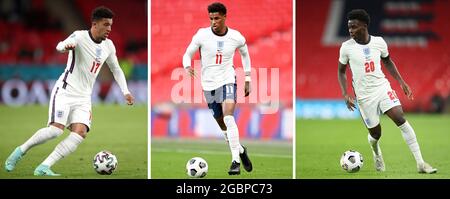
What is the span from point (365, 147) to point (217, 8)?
8.00 feet

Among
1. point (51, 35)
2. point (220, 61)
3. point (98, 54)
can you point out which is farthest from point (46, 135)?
point (51, 35)

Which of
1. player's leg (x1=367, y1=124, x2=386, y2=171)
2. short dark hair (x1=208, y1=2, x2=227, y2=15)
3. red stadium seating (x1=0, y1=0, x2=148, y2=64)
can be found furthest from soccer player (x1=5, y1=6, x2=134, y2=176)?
red stadium seating (x1=0, y1=0, x2=148, y2=64)

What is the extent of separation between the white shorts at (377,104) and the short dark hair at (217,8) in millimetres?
1564

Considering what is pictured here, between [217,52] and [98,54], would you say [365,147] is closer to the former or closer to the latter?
[217,52]

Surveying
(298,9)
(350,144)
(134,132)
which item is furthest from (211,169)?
(298,9)

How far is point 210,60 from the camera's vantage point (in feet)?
24.3

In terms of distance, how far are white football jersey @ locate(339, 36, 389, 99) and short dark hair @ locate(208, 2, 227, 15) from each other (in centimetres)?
122

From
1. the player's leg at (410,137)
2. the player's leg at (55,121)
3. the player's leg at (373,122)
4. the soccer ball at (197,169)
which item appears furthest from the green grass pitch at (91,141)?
the player's leg at (410,137)

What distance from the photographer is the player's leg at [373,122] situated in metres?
7.43

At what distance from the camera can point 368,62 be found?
7.34 metres

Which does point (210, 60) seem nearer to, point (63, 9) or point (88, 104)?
point (88, 104)

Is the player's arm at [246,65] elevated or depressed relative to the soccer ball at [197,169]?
elevated

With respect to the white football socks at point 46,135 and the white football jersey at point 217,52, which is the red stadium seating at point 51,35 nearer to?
the white football jersey at point 217,52
